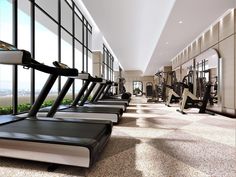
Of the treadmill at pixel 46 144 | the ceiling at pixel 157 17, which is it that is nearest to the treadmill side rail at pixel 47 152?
the treadmill at pixel 46 144

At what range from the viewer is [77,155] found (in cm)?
164

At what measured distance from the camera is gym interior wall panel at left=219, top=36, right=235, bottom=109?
559cm

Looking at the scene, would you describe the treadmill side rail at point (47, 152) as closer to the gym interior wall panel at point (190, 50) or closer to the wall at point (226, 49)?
the wall at point (226, 49)

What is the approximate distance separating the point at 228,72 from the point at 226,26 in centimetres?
151

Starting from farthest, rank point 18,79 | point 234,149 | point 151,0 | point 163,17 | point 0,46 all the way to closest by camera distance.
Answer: point 163,17 → point 151,0 → point 18,79 → point 234,149 → point 0,46

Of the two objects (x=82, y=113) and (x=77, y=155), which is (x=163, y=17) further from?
(x=77, y=155)

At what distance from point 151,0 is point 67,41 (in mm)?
3346

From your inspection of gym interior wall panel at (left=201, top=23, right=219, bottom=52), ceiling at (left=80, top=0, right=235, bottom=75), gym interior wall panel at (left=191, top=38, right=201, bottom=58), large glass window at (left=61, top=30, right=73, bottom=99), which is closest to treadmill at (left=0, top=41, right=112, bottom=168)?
large glass window at (left=61, top=30, right=73, bottom=99)

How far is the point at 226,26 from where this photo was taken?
231 inches

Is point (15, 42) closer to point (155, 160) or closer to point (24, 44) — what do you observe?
point (24, 44)

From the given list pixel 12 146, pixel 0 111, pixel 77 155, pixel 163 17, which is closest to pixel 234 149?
pixel 77 155

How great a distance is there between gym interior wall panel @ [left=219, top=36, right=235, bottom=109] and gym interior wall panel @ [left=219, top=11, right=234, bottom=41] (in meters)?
0.18

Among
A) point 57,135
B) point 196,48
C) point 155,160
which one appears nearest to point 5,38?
point 57,135

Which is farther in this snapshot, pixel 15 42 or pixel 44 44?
pixel 44 44
